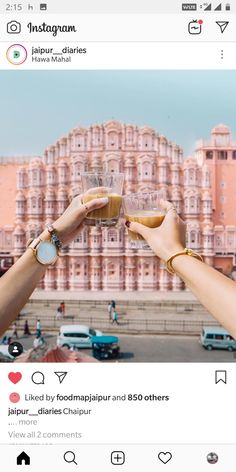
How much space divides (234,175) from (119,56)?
7871 millimetres

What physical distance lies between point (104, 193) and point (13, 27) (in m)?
0.71

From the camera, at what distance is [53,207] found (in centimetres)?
870

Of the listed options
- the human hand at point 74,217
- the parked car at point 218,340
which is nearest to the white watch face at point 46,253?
the human hand at point 74,217

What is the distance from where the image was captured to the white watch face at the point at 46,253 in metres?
0.88

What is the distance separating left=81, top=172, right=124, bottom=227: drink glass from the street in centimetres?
361

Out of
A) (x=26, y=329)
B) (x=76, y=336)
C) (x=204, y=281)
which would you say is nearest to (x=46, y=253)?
(x=204, y=281)

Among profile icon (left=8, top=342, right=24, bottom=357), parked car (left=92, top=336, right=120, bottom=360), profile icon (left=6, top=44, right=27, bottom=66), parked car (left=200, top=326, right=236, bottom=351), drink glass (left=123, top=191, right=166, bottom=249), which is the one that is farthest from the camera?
parked car (left=200, top=326, right=236, bottom=351)

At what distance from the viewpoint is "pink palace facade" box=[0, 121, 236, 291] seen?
28.1 ft

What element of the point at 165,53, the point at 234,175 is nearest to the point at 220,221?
the point at 234,175

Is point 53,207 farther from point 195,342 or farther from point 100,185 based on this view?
A: point 100,185
